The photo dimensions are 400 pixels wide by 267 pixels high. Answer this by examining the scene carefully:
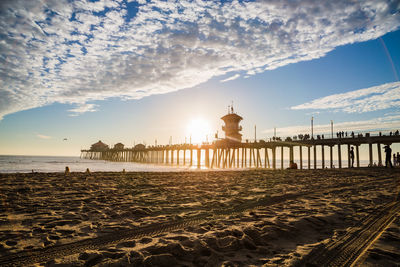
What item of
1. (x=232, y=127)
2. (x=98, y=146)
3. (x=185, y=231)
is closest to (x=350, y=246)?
(x=185, y=231)

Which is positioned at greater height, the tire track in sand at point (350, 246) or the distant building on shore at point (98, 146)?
the distant building on shore at point (98, 146)

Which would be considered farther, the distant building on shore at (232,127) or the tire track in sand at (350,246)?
the distant building on shore at (232,127)

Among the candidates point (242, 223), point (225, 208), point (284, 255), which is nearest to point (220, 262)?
point (284, 255)

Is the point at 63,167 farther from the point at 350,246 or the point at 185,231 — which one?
the point at 350,246

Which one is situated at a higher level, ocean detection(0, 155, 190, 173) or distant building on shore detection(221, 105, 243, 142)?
distant building on shore detection(221, 105, 243, 142)

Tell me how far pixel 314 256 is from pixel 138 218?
3385mm

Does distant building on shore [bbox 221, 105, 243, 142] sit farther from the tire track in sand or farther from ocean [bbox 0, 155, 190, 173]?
the tire track in sand

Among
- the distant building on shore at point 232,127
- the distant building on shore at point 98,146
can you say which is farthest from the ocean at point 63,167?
the distant building on shore at point 98,146

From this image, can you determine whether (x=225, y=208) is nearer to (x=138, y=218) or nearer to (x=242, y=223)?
(x=242, y=223)

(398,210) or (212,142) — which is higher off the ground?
(212,142)

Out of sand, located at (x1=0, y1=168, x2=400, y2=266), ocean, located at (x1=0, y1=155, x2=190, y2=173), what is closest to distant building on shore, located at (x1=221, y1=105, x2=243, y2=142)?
ocean, located at (x1=0, y1=155, x2=190, y2=173)

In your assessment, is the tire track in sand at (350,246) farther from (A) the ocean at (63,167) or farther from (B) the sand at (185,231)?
(A) the ocean at (63,167)

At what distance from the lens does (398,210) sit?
17.0ft

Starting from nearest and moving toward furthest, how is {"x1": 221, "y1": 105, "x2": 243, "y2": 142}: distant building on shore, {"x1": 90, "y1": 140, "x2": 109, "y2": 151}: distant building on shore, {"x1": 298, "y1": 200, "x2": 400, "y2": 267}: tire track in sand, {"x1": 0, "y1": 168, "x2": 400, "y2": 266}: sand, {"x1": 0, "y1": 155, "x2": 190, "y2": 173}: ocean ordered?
{"x1": 298, "y1": 200, "x2": 400, "y2": 267}: tire track in sand
{"x1": 0, "y1": 168, "x2": 400, "y2": 266}: sand
{"x1": 0, "y1": 155, "x2": 190, "y2": 173}: ocean
{"x1": 221, "y1": 105, "x2": 243, "y2": 142}: distant building on shore
{"x1": 90, "y1": 140, "x2": 109, "y2": 151}: distant building on shore
